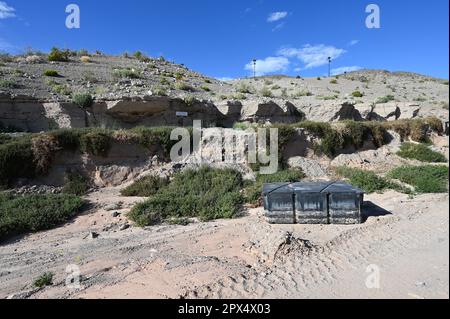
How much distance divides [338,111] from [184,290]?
16.7 m

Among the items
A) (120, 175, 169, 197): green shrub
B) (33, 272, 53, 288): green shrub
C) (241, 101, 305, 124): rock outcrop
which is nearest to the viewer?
(33, 272, 53, 288): green shrub

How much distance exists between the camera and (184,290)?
15.1ft

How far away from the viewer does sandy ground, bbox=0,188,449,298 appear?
4430 millimetres

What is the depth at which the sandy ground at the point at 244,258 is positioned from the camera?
174 inches

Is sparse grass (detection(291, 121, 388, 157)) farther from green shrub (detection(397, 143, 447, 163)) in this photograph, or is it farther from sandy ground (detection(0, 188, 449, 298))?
sandy ground (detection(0, 188, 449, 298))

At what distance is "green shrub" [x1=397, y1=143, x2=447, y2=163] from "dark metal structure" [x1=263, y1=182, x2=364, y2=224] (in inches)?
325

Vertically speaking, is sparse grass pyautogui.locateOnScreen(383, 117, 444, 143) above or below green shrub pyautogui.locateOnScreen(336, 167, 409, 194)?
above

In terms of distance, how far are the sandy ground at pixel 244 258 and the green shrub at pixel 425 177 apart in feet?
5.56

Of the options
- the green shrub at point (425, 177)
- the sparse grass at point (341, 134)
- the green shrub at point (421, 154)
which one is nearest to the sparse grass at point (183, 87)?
the sparse grass at point (341, 134)

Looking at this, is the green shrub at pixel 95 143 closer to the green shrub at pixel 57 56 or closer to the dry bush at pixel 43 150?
the dry bush at pixel 43 150

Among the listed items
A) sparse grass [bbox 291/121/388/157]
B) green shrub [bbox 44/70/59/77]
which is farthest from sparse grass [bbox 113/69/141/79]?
sparse grass [bbox 291/121/388/157]

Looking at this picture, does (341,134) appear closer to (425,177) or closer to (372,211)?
(425,177)

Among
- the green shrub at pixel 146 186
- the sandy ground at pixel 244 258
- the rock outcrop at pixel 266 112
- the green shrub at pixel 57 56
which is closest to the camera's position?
the sandy ground at pixel 244 258
